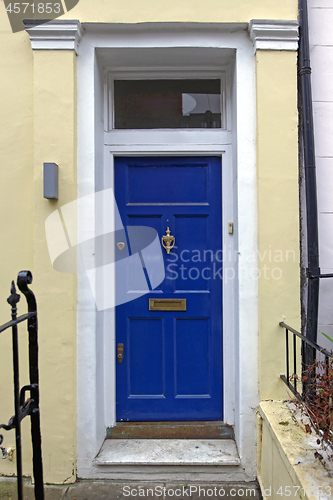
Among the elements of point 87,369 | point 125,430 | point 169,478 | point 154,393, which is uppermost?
point 87,369

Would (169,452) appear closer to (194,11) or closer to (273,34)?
(273,34)

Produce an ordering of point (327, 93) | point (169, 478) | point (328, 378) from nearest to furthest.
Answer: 1. point (328, 378)
2. point (169, 478)
3. point (327, 93)

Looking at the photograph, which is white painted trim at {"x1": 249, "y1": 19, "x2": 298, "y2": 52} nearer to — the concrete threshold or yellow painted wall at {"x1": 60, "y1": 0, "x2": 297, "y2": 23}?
yellow painted wall at {"x1": 60, "y1": 0, "x2": 297, "y2": 23}

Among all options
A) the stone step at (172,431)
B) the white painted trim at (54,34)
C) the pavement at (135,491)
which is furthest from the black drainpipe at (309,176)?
the white painted trim at (54,34)

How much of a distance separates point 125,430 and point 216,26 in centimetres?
332

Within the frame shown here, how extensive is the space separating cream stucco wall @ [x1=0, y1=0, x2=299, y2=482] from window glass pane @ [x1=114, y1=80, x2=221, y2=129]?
0.50 meters

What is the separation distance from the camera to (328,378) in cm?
178

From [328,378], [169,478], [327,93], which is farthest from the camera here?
[327,93]

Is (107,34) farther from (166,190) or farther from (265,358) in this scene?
(265,358)

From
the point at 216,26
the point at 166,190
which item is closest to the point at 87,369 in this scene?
the point at 166,190

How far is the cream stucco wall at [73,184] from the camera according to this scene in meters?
2.46

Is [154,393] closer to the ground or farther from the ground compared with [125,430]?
farther from the ground

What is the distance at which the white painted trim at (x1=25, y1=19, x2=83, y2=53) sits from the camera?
2.46m

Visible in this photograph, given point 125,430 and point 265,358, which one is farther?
point 125,430
